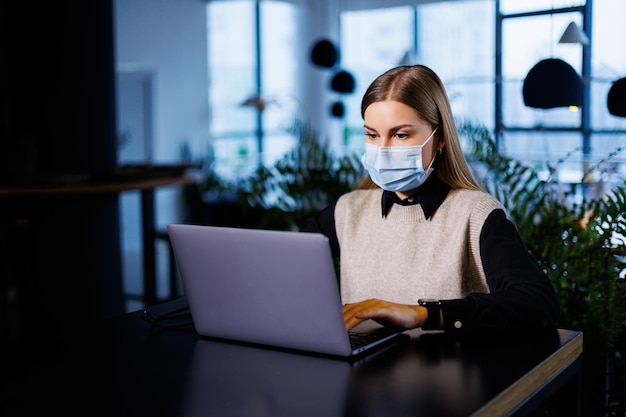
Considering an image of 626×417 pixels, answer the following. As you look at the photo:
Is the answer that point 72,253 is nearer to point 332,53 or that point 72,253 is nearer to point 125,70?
point 332,53

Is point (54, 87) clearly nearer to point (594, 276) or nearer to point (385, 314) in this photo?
point (594, 276)

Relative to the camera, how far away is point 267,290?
65.2 inches

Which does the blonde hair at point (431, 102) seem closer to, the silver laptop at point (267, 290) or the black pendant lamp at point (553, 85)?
the silver laptop at point (267, 290)

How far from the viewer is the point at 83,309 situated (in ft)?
15.8

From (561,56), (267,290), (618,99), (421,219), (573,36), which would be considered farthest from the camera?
(561,56)

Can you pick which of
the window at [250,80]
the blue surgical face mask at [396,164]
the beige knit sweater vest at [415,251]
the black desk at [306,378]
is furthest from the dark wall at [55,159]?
the window at [250,80]

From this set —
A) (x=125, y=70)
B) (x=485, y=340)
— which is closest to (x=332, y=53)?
(x=125, y=70)

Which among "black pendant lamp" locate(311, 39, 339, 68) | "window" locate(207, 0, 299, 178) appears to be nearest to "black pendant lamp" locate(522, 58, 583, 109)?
"black pendant lamp" locate(311, 39, 339, 68)

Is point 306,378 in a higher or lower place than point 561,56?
lower

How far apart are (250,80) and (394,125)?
854 centimetres

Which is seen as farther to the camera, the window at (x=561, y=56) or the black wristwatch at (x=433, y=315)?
the window at (x=561, y=56)

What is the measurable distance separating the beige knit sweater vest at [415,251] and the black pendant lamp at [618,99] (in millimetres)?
1675

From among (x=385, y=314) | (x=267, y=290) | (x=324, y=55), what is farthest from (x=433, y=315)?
(x=324, y=55)

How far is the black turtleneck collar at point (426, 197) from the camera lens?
2.10 metres
